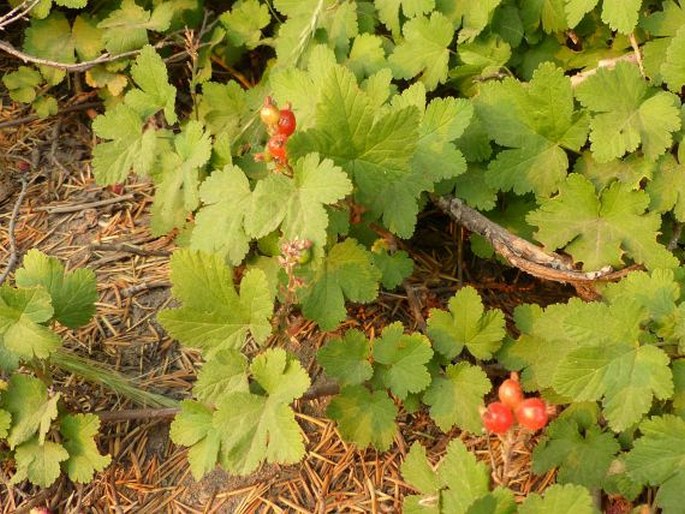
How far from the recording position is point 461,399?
6.53 feet

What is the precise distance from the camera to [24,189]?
8.93 feet

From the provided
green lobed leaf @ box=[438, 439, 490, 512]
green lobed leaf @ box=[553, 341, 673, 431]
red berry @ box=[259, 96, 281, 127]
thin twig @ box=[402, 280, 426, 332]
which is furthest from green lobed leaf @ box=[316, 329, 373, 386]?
red berry @ box=[259, 96, 281, 127]

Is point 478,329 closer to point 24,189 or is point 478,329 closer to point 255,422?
point 255,422

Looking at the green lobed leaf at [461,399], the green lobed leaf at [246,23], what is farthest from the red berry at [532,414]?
the green lobed leaf at [246,23]

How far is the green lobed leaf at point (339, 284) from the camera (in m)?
2.04

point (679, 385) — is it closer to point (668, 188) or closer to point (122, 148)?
point (668, 188)

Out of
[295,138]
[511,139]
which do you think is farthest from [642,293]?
[295,138]

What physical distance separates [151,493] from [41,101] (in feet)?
5.11

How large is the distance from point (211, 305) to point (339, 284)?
33 centimetres

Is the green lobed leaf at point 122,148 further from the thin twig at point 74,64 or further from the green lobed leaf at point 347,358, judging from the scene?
the green lobed leaf at point 347,358

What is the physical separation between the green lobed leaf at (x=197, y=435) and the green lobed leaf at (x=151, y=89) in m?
0.82

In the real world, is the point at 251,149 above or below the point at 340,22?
below

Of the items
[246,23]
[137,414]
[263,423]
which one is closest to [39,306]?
[137,414]

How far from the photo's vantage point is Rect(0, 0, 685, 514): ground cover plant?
5.96ft
